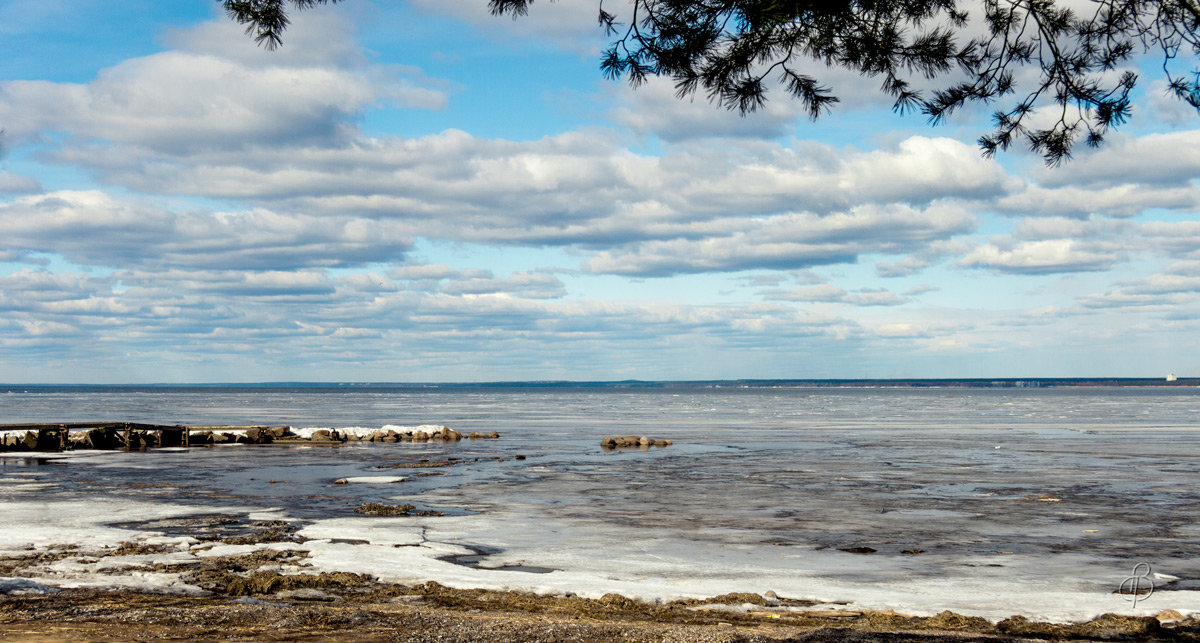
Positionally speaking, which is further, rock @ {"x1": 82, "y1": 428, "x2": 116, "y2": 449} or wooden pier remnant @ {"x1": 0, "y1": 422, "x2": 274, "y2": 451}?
rock @ {"x1": 82, "y1": 428, "x2": 116, "y2": 449}

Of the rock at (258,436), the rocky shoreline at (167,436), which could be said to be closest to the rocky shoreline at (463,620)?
the rocky shoreline at (167,436)

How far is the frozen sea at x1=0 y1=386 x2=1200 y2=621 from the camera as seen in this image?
470 inches

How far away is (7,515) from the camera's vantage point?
1775 cm

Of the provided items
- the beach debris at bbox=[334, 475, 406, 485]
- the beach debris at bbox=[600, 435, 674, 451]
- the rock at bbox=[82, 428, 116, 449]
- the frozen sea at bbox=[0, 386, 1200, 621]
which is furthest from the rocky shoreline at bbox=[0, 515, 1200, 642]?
the rock at bbox=[82, 428, 116, 449]

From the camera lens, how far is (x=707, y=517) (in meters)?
18.3

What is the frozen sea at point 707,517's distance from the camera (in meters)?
11.9

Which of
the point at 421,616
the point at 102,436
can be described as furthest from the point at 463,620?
the point at 102,436

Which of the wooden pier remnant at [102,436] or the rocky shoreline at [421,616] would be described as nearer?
the rocky shoreline at [421,616]

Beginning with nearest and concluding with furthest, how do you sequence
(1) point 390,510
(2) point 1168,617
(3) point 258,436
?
(2) point 1168,617
(1) point 390,510
(3) point 258,436

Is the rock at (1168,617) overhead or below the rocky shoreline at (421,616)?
below

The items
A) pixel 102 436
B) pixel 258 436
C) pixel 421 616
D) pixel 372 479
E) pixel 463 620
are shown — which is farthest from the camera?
pixel 258 436

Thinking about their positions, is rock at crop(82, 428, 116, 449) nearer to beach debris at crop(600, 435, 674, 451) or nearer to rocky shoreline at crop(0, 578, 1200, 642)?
beach debris at crop(600, 435, 674, 451)

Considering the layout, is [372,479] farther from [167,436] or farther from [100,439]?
[167,436]

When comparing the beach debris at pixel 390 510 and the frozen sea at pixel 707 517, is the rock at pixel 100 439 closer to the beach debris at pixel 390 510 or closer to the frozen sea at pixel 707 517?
the frozen sea at pixel 707 517
